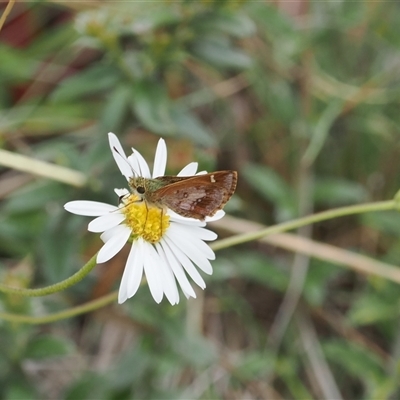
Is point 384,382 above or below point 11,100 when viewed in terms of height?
below

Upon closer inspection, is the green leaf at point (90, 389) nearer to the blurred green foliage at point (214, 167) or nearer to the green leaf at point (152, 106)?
the blurred green foliage at point (214, 167)

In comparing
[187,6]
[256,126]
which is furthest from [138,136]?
[187,6]

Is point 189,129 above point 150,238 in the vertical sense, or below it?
below

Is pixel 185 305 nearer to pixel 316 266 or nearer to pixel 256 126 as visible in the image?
pixel 316 266

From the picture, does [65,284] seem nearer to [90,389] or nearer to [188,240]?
[188,240]

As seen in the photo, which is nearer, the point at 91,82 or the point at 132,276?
the point at 132,276

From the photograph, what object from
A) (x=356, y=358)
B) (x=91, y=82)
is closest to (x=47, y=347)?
(x=91, y=82)
